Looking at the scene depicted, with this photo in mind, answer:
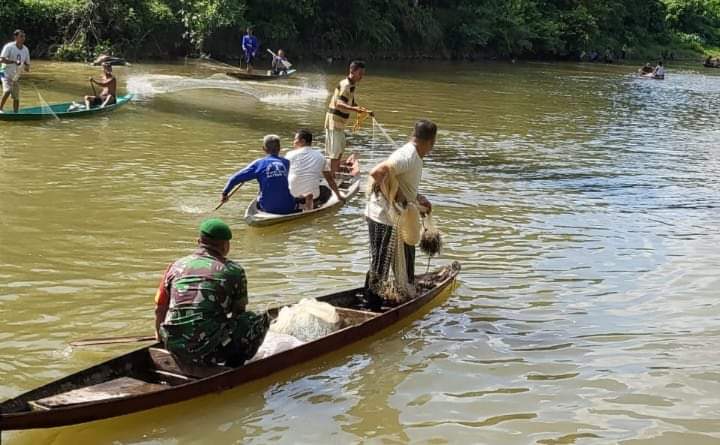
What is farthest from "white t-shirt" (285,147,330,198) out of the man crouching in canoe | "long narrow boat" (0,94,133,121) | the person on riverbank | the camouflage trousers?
"long narrow boat" (0,94,133,121)

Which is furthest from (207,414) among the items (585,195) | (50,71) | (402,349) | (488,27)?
(488,27)

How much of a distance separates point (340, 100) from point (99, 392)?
768cm

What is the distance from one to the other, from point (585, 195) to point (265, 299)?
25.5ft

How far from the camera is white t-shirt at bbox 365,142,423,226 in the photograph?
7043 millimetres

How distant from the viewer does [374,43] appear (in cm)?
4316

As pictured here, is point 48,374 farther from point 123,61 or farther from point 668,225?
point 123,61

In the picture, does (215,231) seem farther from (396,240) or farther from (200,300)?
(396,240)

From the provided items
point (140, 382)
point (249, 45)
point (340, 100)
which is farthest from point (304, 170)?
point (249, 45)

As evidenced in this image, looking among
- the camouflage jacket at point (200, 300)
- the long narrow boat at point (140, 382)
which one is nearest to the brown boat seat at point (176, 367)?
the long narrow boat at point (140, 382)

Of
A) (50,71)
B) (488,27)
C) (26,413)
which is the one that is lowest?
(26,413)

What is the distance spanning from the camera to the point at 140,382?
5434mm

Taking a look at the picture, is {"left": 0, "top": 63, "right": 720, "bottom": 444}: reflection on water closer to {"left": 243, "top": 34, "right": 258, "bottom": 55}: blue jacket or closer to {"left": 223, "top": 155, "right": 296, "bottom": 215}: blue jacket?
{"left": 223, "top": 155, "right": 296, "bottom": 215}: blue jacket

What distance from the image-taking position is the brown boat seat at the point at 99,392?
4.87 m

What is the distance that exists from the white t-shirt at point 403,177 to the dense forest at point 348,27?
2634 cm
